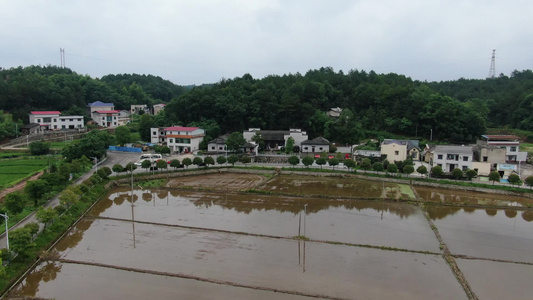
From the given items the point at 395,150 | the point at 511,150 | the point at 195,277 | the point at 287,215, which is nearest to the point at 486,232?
the point at 287,215

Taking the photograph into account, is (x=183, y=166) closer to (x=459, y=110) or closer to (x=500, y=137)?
(x=500, y=137)

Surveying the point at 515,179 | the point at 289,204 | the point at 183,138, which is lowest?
the point at 289,204

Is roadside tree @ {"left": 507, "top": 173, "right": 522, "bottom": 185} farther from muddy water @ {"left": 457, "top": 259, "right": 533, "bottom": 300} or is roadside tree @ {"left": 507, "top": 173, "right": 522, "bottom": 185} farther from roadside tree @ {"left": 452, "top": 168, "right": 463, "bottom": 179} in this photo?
muddy water @ {"left": 457, "top": 259, "right": 533, "bottom": 300}

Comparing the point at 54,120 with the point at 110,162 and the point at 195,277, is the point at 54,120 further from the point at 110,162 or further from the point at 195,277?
the point at 195,277

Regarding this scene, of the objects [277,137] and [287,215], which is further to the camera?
[277,137]

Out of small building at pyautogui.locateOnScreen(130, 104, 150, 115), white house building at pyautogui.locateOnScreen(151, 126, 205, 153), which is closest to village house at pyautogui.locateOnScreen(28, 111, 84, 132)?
small building at pyautogui.locateOnScreen(130, 104, 150, 115)
